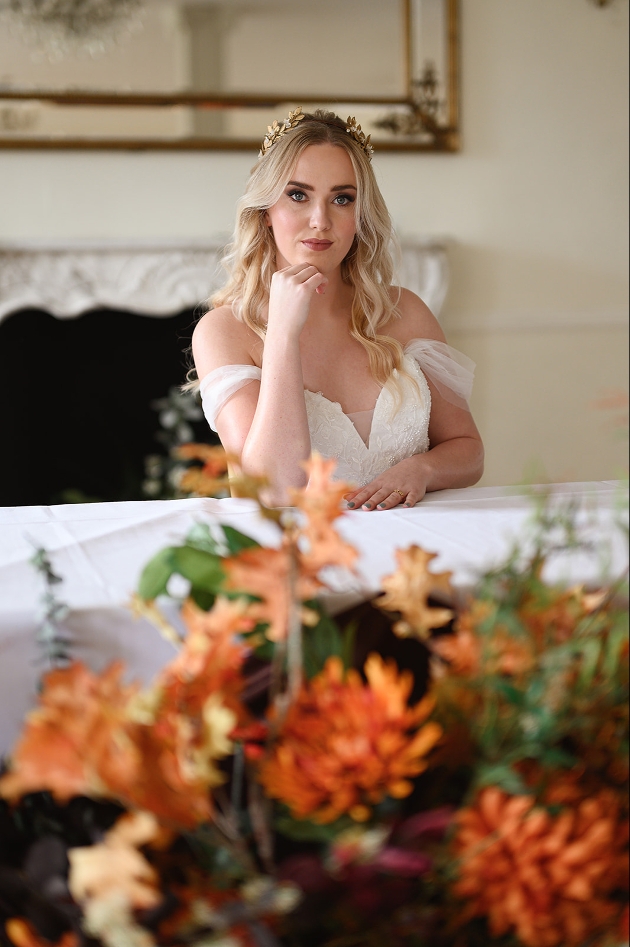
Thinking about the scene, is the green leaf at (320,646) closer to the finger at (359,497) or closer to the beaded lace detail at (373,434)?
the finger at (359,497)

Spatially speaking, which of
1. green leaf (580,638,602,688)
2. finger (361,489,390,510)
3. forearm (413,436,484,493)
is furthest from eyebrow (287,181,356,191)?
green leaf (580,638,602,688)

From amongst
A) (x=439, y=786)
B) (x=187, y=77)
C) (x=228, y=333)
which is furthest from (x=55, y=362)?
(x=439, y=786)

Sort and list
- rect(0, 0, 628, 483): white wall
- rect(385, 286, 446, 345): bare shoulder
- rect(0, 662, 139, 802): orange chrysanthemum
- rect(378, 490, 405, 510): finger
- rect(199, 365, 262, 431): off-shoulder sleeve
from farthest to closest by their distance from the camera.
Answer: rect(0, 0, 628, 483): white wall < rect(385, 286, 446, 345): bare shoulder < rect(199, 365, 262, 431): off-shoulder sleeve < rect(378, 490, 405, 510): finger < rect(0, 662, 139, 802): orange chrysanthemum

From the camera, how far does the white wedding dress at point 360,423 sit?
179 cm

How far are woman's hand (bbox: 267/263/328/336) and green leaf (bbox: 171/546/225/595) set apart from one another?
3.62ft

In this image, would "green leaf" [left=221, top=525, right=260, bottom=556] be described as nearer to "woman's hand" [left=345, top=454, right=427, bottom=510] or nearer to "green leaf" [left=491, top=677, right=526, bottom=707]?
"green leaf" [left=491, top=677, right=526, bottom=707]

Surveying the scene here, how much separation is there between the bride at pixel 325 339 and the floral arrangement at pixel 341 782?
1.14 metres

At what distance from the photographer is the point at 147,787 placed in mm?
372

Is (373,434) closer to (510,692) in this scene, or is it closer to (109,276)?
(510,692)

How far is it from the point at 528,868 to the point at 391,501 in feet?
3.09

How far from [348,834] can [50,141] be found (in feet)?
10.5

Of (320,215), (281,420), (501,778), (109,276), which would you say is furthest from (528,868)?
(109,276)

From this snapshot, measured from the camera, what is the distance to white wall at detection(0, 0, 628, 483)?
3.25 metres

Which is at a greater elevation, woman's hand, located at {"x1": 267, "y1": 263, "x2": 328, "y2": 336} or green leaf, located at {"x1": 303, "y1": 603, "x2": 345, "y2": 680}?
woman's hand, located at {"x1": 267, "y1": 263, "x2": 328, "y2": 336}
